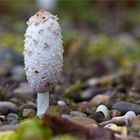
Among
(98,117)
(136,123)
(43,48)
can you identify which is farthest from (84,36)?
(136,123)

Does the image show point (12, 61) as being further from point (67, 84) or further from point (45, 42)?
point (45, 42)

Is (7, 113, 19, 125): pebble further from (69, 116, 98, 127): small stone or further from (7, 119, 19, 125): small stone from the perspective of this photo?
(69, 116, 98, 127): small stone

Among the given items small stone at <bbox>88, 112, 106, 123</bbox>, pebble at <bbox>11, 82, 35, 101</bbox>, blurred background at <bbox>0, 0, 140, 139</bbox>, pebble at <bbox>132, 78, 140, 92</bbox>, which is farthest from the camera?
pebble at <bbox>132, 78, 140, 92</bbox>

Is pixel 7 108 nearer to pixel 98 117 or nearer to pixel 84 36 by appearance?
pixel 98 117

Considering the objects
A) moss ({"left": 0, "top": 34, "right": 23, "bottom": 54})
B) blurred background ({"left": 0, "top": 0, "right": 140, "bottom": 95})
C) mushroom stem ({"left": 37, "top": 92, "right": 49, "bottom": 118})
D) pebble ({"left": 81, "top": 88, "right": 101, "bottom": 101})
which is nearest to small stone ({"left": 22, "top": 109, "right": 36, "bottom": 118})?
mushroom stem ({"left": 37, "top": 92, "right": 49, "bottom": 118})

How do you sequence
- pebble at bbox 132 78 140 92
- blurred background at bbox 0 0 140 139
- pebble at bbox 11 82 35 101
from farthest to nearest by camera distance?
pebble at bbox 132 78 140 92
pebble at bbox 11 82 35 101
blurred background at bbox 0 0 140 139

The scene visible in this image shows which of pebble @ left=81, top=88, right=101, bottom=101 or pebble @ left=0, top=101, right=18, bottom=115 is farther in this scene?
pebble @ left=81, top=88, right=101, bottom=101

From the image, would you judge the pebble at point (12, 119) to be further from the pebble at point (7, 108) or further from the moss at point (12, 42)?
the moss at point (12, 42)
